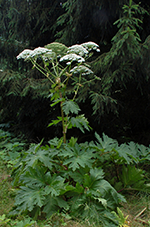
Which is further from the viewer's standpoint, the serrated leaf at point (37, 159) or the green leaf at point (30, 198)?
the serrated leaf at point (37, 159)

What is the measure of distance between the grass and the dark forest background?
1.29m

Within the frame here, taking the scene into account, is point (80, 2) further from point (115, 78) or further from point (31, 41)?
point (31, 41)

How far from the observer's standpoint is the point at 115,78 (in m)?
2.62

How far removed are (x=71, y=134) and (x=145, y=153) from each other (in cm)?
181

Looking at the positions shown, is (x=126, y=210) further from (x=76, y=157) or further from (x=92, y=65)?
(x=92, y=65)

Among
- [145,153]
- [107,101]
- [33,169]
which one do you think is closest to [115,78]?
[107,101]

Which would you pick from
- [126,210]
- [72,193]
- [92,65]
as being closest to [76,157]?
[72,193]

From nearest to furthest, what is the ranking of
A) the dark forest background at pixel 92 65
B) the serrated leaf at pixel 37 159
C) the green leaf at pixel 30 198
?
the green leaf at pixel 30 198
the serrated leaf at pixel 37 159
the dark forest background at pixel 92 65

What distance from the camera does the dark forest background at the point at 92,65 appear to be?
8.52 feet

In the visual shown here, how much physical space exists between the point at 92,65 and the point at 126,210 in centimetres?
216

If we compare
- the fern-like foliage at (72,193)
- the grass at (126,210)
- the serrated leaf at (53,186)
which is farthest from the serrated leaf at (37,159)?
the grass at (126,210)

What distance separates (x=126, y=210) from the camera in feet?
6.21

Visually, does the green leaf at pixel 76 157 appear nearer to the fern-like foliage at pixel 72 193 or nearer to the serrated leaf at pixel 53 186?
the fern-like foliage at pixel 72 193

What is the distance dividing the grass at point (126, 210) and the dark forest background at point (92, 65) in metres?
1.29
